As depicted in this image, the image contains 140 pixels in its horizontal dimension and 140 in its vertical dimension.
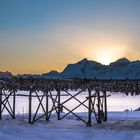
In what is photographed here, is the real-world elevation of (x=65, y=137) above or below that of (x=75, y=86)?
below

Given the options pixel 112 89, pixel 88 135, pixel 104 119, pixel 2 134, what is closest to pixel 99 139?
pixel 88 135

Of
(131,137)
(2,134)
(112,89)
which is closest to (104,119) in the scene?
(112,89)

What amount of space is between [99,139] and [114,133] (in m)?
1.98

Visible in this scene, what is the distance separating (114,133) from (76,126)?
171 inches

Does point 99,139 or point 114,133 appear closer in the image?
point 99,139

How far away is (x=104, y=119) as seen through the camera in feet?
98.5

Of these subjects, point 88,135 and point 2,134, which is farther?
point 88,135

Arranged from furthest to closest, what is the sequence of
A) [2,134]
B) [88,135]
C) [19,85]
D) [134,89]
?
[19,85] → [134,89] → [88,135] → [2,134]

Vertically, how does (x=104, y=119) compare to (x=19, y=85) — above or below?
below

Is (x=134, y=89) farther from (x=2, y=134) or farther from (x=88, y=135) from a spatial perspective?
(x=2, y=134)

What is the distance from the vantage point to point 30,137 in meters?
20.6

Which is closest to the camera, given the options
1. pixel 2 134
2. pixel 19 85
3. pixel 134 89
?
pixel 2 134

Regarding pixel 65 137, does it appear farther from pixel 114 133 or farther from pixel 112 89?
pixel 112 89

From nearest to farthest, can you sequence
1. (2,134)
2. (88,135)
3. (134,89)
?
(2,134) → (88,135) → (134,89)
